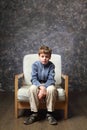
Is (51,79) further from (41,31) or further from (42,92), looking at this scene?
(41,31)

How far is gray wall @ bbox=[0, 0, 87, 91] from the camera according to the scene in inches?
177

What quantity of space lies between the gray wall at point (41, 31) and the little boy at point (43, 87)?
1.35m

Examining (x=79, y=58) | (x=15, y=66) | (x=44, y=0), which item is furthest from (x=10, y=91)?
(x=44, y=0)

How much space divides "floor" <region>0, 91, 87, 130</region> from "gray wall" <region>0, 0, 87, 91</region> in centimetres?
78

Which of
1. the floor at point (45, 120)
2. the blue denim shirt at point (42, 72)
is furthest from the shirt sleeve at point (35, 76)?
the floor at point (45, 120)

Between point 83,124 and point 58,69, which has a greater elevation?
point 58,69

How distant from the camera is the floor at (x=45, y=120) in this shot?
2.89m

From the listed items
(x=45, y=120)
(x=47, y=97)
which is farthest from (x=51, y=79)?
(x=45, y=120)

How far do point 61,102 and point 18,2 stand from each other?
221 centimetres

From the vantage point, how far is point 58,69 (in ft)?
11.9

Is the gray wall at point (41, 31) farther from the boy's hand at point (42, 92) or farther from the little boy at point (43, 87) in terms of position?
the boy's hand at point (42, 92)

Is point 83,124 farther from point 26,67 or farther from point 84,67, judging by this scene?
point 84,67

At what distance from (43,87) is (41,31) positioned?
1.76 meters

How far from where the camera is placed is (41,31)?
4.53 m
